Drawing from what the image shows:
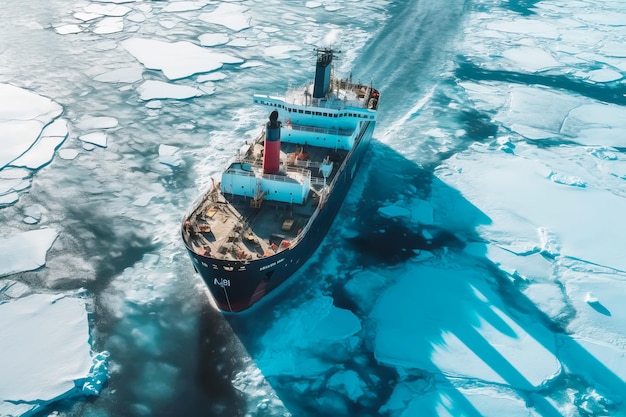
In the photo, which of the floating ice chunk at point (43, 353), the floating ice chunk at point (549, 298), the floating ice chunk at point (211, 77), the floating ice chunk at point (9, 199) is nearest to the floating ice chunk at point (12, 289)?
the floating ice chunk at point (43, 353)

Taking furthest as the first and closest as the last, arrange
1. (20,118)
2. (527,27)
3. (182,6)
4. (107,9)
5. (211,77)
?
(527,27), (182,6), (107,9), (211,77), (20,118)

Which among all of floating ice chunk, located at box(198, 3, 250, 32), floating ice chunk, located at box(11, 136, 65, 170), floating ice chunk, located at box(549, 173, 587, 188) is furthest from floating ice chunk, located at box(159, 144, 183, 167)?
floating ice chunk, located at box(198, 3, 250, 32)

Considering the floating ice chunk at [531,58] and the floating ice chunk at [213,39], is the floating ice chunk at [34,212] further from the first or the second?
the floating ice chunk at [531,58]

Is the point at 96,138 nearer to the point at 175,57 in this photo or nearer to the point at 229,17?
the point at 175,57

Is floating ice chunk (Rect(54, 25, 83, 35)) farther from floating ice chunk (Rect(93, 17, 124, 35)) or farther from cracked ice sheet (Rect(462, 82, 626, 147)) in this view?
cracked ice sheet (Rect(462, 82, 626, 147))

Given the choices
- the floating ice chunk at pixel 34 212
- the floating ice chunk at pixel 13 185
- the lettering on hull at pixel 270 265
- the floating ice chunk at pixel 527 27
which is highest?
the floating ice chunk at pixel 527 27

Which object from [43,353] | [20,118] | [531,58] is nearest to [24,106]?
[20,118]

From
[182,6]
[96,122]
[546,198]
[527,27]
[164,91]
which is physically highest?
[527,27]

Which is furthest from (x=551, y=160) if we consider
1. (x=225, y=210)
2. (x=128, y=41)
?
(x=128, y=41)
